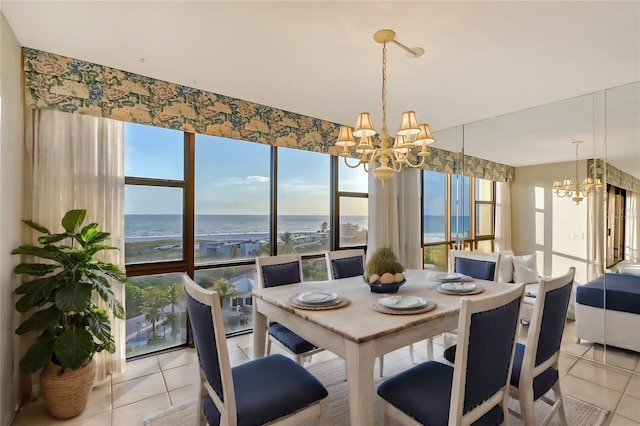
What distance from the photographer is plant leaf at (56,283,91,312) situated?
190 cm

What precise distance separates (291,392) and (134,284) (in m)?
2.11

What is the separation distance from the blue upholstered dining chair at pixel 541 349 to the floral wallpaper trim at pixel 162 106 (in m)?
2.65

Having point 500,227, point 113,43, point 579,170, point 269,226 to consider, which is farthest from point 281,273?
point 579,170

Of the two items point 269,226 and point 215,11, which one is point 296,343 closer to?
point 269,226

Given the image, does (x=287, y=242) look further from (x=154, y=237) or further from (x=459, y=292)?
(x=459, y=292)

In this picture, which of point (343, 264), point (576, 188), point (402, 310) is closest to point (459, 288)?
point (402, 310)

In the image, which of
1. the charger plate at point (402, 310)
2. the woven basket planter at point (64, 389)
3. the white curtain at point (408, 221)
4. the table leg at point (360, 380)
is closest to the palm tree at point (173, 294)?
the woven basket planter at point (64, 389)

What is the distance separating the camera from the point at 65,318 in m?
2.19

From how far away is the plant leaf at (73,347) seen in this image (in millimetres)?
1923

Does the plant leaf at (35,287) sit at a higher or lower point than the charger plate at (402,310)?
higher

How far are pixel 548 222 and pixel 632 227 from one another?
702mm

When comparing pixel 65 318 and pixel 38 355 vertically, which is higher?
pixel 65 318

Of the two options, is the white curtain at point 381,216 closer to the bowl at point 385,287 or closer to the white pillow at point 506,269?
the white pillow at point 506,269

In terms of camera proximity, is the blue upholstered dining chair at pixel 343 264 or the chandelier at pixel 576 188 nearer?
the blue upholstered dining chair at pixel 343 264
